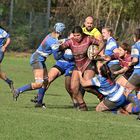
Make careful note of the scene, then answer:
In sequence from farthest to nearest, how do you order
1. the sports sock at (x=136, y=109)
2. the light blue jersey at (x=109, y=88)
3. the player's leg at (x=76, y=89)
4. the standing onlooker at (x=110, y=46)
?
the standing onlooker at (x=110, y=46)
the player's leg at (x=76, y=89)
the light blue jersey at (x=109, y=88)
the sports sock at (x=136, y=109)

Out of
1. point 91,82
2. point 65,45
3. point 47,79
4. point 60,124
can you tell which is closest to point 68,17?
point 47,79

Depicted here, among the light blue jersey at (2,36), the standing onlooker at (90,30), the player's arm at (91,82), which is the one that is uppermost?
the standing onlooker at (90,30)

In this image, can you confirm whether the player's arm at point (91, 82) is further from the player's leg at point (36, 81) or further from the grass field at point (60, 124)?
the player's leg at point (36, 81)

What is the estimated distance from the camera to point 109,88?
563 inches

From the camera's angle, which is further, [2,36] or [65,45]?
[2,36]

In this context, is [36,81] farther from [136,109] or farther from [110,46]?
[136,109]

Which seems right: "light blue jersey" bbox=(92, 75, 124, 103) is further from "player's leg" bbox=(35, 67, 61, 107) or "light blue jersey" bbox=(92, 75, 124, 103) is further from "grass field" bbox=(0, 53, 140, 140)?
"player's leg" bbox=(35, 67, 61, 107)

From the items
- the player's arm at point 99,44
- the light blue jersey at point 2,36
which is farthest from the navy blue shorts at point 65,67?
the light blue jersey at point 2,36

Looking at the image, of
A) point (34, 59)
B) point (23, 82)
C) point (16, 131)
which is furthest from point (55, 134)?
point (23, 82)

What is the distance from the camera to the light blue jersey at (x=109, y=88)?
14.2 meters

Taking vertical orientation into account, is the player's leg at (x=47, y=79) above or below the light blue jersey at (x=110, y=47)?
below

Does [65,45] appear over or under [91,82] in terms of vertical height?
over

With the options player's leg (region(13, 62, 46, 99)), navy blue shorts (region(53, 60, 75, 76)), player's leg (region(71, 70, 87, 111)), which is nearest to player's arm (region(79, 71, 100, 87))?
player's leg (region(71, 70, 87, 111))

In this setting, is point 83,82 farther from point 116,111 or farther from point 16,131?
point 16,131
